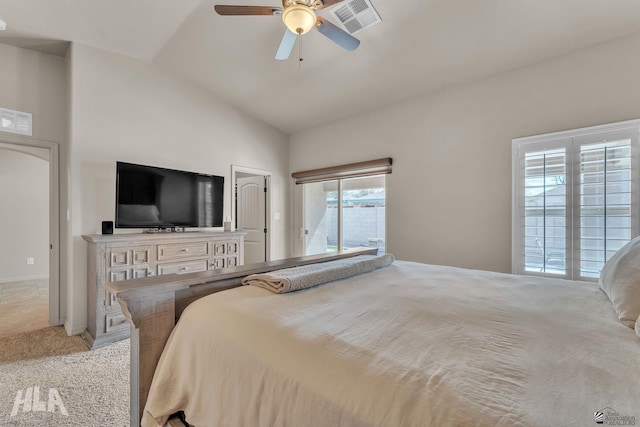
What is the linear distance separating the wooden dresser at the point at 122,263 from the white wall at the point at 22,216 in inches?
145

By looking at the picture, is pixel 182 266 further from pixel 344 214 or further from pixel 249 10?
pixel 249 10

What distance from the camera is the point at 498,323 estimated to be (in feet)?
3.52

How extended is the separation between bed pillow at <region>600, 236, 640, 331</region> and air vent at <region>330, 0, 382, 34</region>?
2360 millimetres

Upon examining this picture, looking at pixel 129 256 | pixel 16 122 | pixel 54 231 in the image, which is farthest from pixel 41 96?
pixel 129 256

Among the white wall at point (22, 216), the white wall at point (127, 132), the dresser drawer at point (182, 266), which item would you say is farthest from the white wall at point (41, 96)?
the white wall at point (22, 216)

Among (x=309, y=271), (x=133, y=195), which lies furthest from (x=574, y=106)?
(x=133, y=195)

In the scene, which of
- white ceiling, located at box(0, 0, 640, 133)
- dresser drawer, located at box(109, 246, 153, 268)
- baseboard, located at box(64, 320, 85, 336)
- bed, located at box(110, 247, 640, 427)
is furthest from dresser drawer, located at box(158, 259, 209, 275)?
white ceiling, located at box(0, 0, 640, 133)

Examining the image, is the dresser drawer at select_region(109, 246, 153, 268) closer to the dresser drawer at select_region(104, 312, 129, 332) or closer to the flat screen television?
the flat screen television

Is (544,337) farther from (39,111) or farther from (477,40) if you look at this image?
(39,111)

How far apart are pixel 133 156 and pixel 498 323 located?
12.3 feet

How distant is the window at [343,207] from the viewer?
4133 millimetres

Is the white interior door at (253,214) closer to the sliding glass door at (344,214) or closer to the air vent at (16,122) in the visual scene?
the sliding glass door at (344,214)

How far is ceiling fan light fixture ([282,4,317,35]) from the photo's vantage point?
186cm

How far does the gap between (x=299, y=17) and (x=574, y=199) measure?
2.75m
